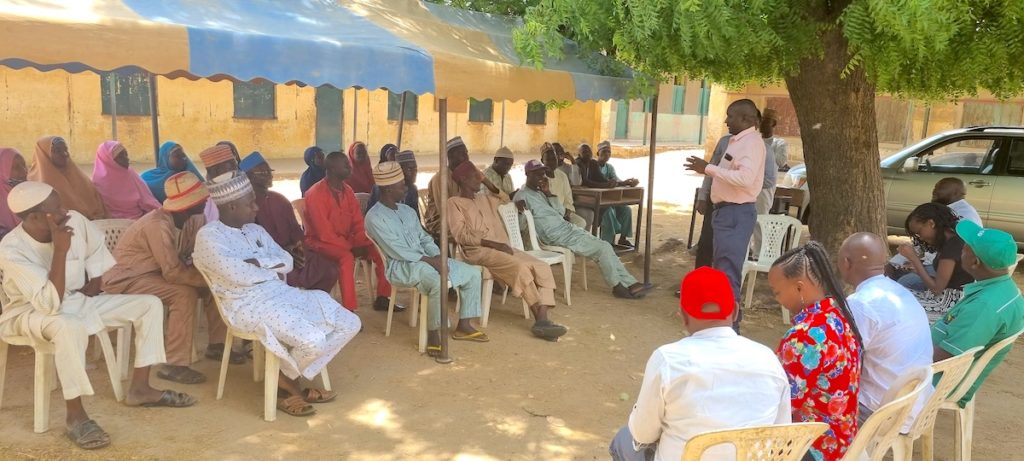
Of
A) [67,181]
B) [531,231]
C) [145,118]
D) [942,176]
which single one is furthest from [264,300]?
[145,118]

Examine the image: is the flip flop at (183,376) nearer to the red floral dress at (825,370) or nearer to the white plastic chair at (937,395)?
the red floral dress at (825,370)

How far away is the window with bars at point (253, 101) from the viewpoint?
54.3 feet

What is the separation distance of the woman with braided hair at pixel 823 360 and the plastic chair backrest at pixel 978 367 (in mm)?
966

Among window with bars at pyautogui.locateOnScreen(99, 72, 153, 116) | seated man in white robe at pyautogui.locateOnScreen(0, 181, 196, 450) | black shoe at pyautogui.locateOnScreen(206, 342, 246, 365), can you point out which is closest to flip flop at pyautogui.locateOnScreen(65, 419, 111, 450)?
seated man in white robe at pyautogui.locateOnScreen(0, 181, 196, 450)

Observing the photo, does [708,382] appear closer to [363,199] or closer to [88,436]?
[88,436]

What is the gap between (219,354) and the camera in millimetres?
4898

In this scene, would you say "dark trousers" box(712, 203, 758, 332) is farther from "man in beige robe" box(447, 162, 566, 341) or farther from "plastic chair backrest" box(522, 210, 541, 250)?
"plastic chair backrest" box(522, 210, 541, 250)

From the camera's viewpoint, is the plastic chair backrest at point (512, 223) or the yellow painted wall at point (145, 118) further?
the yellow painted wall at point (145, 118)

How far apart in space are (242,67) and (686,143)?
85.8 ft

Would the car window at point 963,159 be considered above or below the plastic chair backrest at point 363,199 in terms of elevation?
above

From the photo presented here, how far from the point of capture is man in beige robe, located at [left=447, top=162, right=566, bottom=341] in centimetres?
577

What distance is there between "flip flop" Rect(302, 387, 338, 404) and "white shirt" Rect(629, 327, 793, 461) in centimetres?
249

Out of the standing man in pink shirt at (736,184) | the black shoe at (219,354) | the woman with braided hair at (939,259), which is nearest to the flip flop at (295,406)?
the black shoe at (219,354)

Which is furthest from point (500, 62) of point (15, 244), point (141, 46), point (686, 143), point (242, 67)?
point (686, 143)
